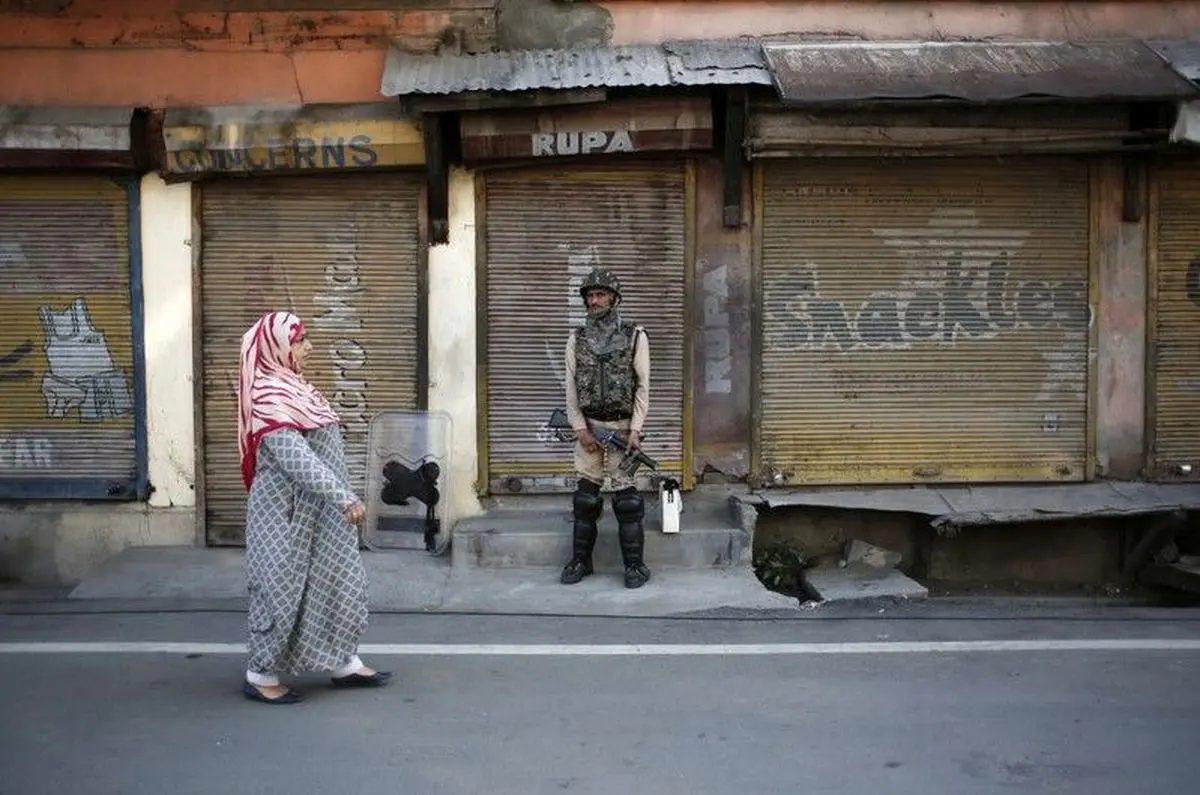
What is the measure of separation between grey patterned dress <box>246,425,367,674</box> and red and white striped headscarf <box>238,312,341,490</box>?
0.18 feet

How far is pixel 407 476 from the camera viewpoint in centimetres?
907

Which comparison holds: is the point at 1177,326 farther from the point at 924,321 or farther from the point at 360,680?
the point at 360,680

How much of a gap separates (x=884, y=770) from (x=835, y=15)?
18.8ft

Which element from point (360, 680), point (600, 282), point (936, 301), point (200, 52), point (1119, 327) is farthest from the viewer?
point (1119, 327)

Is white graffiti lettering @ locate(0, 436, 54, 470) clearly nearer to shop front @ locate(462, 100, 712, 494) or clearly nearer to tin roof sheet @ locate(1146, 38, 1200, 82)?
shop front @ locate(462, 100, 712, 494)

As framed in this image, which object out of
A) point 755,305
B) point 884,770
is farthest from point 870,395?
point 884,770

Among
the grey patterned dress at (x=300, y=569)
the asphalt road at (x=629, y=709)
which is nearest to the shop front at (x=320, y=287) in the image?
the asphalt road at (x=629, y=709)

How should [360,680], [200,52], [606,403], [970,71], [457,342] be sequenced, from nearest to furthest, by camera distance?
[360,680] < [606,403] < [970,71] < [200,52] < [457,342]

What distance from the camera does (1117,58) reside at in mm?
8641

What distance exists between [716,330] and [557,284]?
1.16 metres

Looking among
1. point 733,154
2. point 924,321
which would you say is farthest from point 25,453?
point 924,321

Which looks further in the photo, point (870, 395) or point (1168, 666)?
point (870, 395)

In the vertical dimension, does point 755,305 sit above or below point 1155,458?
above

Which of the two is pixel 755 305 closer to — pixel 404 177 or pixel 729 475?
pixel 729 475
